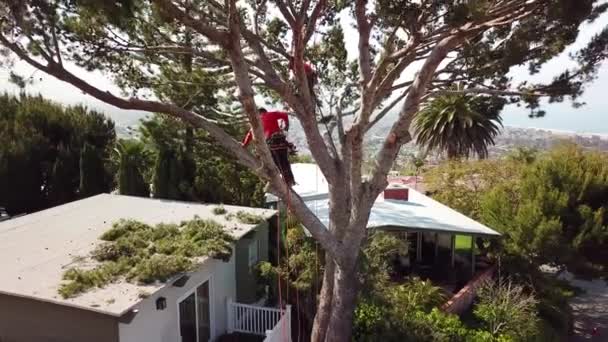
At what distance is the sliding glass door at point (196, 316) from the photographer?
27.5 ft

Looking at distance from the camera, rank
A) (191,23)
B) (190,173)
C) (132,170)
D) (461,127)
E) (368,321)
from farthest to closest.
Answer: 1. (461,127)
2. (132,170)
3. (190,173)
4. (368,321)
5. (191,23)

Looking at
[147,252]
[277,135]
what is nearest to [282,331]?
[147,252]

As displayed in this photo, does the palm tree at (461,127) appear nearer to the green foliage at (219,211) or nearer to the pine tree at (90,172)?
the pine tree at (90,172)

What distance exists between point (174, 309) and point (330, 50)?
628 cm

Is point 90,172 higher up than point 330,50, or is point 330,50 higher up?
point 330,50

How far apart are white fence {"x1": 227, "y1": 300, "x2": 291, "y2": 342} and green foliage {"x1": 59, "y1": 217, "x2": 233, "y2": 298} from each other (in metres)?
1.89

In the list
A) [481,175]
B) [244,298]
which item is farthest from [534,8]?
[481,175]

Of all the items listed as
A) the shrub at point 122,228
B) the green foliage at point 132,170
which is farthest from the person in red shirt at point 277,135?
the green foliage at point 132,170

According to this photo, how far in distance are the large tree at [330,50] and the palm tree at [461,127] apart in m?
18.1

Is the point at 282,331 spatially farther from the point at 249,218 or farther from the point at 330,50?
the point at 330,50

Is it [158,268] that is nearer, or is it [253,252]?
[158,268]

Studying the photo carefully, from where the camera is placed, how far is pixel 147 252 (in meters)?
7.80

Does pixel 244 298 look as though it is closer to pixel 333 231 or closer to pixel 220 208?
pixel 220 208

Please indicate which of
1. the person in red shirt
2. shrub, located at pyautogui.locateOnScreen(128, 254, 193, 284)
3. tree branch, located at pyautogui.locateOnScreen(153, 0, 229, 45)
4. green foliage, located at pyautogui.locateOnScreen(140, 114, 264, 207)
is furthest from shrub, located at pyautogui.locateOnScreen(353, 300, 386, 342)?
tree branch, located at pyautogui.locateOnScreen(153, 0, 229, 45)
